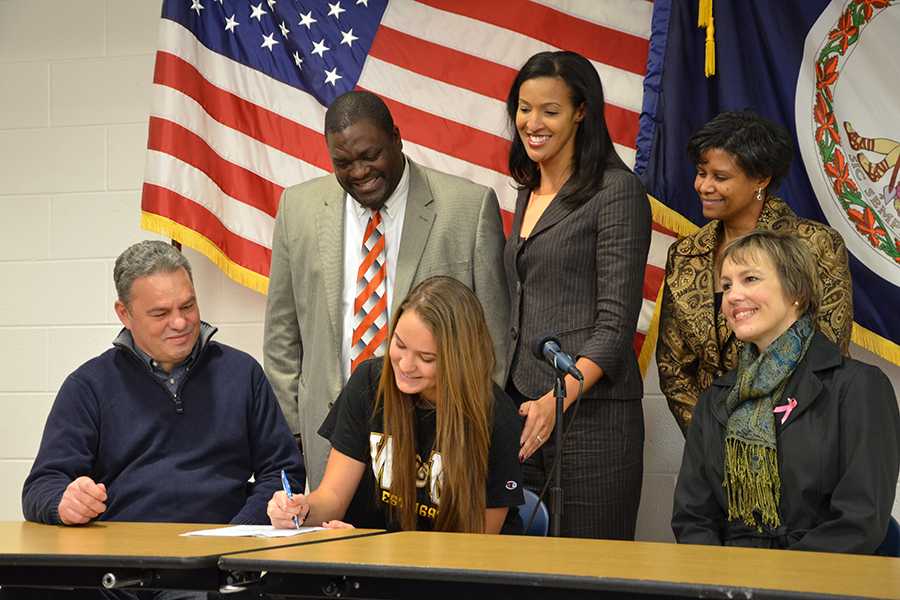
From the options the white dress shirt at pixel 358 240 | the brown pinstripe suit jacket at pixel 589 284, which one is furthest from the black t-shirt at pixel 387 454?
the white dress shirt at pixel 358 240

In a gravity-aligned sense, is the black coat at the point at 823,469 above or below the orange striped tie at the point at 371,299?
below

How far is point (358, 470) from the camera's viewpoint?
2.80 m

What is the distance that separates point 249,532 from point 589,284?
1.21 metres

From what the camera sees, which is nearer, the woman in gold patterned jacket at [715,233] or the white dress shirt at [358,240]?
the woman in gold patterned jacket at [715,233]

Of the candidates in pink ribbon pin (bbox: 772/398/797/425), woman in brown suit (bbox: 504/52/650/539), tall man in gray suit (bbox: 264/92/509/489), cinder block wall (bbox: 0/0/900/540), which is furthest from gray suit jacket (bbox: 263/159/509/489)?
cinder block wall (bbox: 0/0/900/540)

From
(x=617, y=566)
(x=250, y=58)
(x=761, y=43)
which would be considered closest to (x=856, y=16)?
(x=761, y=43)

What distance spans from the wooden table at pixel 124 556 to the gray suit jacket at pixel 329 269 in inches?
39.1

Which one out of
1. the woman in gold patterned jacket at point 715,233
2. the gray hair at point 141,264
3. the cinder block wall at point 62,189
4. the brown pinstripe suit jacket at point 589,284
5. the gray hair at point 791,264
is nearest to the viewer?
the gray hair at point 791,264

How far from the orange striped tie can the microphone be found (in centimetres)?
85

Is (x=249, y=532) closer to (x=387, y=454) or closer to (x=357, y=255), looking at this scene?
(x=387, y=454)

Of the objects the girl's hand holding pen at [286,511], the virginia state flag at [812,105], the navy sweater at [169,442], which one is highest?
the virginia state flag at [812,105]

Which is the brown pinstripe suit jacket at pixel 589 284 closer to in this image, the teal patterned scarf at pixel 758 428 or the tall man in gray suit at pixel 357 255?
the tall man in gray suit at pixel 357 255

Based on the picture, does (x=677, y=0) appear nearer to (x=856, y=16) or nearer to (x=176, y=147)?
(x=856, y=16)

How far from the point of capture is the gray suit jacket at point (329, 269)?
135 inches
